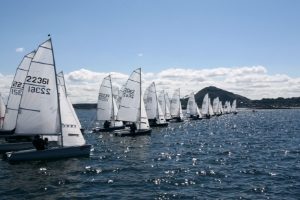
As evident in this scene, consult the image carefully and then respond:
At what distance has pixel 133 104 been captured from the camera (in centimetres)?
5816

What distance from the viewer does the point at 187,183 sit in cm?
2497

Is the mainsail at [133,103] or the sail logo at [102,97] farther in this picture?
the sail logo at [102,97]

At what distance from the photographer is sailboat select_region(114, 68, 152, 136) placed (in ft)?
189

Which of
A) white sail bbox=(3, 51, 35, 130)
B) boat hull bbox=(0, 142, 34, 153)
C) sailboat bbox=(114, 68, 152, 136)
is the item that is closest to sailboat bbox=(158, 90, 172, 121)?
sailboat bbox=(114, 68, 152, 136)

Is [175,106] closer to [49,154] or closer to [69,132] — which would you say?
[69,132]

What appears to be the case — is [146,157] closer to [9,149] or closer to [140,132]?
[9,149]

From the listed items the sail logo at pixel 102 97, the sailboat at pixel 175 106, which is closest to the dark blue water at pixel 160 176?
the sail logo at pixel 102 97

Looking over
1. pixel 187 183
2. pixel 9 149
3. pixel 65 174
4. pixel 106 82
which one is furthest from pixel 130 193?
pixel 106 82

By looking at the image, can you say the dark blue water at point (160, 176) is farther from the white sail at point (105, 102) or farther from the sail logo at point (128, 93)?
the white sail at point (105, 102)

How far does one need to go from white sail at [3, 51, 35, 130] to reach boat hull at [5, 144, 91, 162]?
13.3 metres

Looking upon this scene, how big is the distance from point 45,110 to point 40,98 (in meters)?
1.06

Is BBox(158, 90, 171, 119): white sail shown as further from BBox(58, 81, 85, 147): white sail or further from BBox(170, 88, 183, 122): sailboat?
BBox(58, 81, 85, 147): white sail

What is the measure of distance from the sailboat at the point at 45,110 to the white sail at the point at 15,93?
1061 cm

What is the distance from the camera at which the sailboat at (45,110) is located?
33344 millimetres
